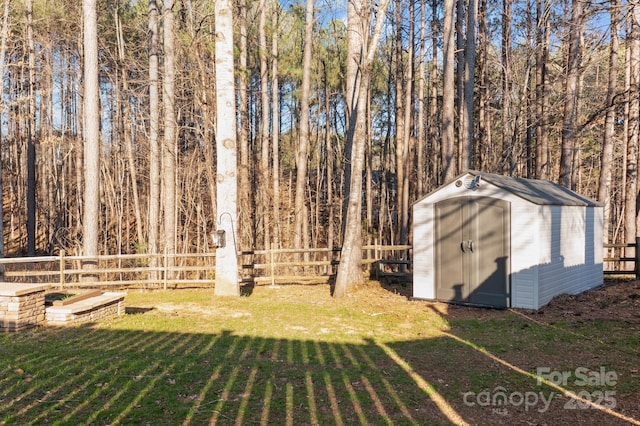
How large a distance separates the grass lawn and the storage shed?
72cm

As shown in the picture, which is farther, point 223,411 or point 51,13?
point 51,13

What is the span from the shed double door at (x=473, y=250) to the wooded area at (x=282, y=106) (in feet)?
7.53

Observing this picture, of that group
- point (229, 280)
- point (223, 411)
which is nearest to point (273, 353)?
point (223, 411)

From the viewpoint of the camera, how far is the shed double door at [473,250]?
30.0ft

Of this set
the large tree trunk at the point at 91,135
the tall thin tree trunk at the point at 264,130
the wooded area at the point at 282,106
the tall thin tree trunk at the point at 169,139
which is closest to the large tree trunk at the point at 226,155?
the wooded area at the point at 282,106

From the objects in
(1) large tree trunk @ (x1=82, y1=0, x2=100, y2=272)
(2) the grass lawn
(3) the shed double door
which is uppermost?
(1) large tree trunk @ (x1=82, y1=0, x2=100, y2=272)

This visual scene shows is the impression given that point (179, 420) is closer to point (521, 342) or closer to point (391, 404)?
point (391, 404)

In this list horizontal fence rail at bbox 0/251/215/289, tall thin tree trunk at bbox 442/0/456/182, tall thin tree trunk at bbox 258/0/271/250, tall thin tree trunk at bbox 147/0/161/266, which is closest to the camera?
horizontal fence rail at bbox 0/251/215/289

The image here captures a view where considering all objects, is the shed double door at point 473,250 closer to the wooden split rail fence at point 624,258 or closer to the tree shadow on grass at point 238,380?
the tree shadow on grass at point 238,380

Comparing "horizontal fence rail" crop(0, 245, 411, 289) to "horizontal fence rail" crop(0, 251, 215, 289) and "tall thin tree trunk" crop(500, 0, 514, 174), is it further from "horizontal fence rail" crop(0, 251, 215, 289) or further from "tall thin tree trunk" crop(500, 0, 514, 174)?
"tall thin tree trunk" crop(500, 0, 514, 174)

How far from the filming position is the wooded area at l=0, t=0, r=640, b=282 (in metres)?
13.3

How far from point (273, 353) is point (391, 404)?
2211 mm

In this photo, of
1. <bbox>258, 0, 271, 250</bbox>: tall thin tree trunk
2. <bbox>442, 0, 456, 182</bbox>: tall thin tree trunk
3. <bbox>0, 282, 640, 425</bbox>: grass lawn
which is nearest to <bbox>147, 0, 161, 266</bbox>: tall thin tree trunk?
<bbox>258, 0, 271, 250</bbox>: tall thin tree trunk

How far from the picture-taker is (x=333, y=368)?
17.9 ft
